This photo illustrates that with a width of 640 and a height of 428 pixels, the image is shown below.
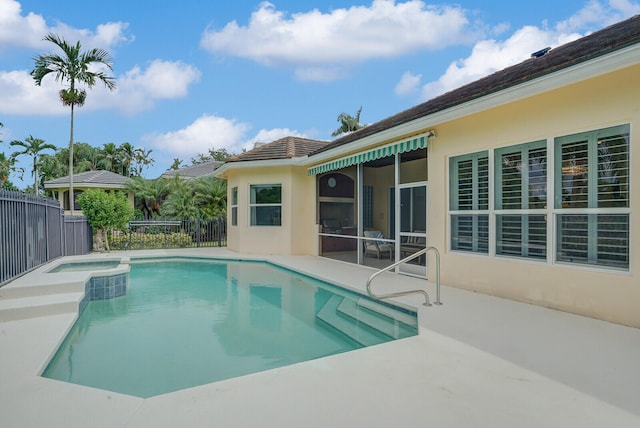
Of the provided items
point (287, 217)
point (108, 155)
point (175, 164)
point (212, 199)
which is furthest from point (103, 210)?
point (175, 164)

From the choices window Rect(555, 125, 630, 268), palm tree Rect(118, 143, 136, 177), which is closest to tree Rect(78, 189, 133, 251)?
window Rect(555, 125, 630, 268)

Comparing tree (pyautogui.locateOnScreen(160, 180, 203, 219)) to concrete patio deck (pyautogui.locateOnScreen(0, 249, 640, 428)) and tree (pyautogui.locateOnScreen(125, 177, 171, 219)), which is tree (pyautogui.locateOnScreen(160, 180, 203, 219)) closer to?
tree (pyautogui.locateOnScreen(125, 177, 171, 219))

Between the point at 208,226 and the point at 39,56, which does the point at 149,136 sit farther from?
the point at 208,226

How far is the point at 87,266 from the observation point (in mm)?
12758

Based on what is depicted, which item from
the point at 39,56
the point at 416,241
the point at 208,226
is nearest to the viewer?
the point at 416,241

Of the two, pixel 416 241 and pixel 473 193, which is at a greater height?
pixel 473 193

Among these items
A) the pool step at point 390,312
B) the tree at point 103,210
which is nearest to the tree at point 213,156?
the tree at point 103,210

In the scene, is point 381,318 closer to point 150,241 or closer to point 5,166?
point 150,241

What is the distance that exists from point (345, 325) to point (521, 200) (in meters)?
4.62

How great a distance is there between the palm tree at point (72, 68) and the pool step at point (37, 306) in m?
19.1

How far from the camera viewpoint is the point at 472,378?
402 cm

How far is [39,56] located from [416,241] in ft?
78.1

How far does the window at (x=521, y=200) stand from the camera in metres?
7.27

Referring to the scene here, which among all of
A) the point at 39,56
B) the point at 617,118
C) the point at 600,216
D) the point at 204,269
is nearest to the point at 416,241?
the point at 600,216
